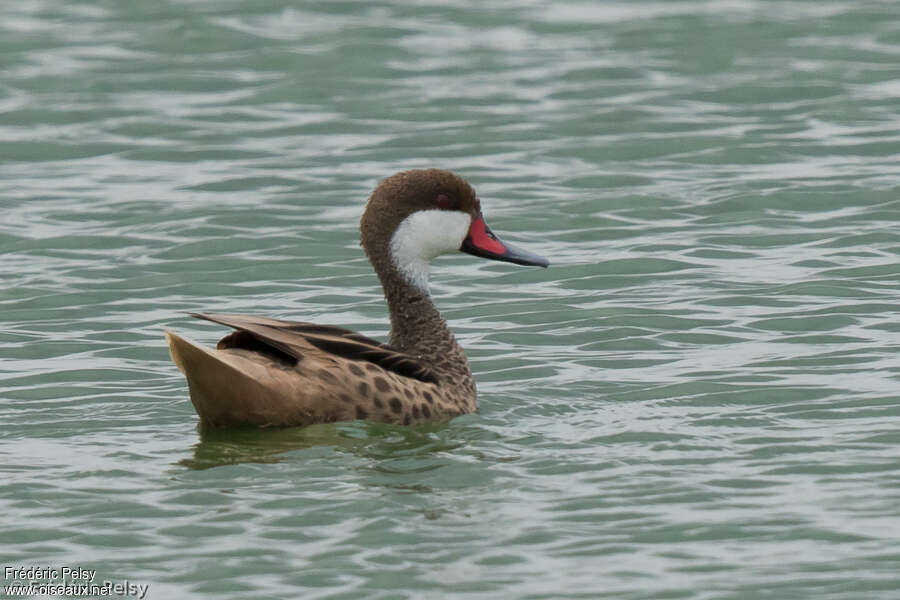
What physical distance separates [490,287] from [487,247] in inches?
84.4

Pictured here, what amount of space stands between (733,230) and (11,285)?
4.93 meters

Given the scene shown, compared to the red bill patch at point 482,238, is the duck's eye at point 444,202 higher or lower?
higher

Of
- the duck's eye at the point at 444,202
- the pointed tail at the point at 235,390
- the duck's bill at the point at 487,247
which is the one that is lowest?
the pointed tail at the point at 235,390

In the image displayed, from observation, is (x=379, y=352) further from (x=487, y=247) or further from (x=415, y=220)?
(x=487, y=247)

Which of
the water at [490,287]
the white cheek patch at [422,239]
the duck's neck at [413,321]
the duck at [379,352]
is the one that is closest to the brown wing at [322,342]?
the duck at [379,352]

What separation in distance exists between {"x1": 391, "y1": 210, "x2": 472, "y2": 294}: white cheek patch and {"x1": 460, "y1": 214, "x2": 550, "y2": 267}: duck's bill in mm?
127

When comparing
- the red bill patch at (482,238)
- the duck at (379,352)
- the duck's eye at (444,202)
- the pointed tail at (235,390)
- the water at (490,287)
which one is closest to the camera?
the water at (490,287)

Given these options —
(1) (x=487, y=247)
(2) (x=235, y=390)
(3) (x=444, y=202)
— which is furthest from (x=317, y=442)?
(1) (x=487, y=247)

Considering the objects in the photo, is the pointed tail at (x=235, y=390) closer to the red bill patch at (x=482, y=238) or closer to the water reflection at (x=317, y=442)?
the water reflection at (x=317, y=442)

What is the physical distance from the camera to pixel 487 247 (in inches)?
430

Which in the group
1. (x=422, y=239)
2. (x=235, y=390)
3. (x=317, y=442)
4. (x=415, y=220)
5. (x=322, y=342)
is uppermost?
(x=415, y=220)

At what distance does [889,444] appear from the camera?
29.8 ft

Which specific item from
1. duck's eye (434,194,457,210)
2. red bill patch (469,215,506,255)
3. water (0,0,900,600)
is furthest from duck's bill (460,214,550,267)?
water (0,0,900,600)

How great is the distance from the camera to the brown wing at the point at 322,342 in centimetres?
932
